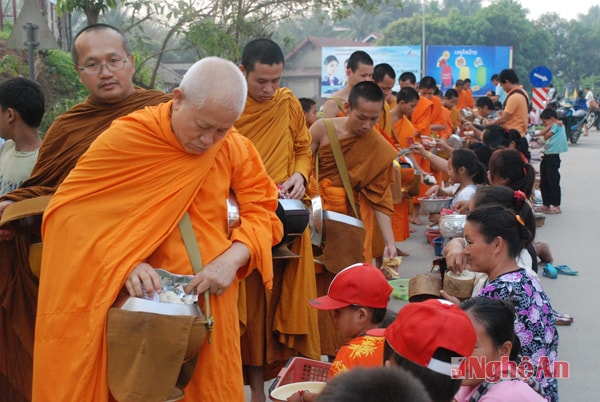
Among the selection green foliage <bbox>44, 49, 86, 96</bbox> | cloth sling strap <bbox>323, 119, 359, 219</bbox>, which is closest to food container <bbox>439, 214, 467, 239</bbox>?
cloth sling strap <bbox>323, 119, 359, 219</bbox>

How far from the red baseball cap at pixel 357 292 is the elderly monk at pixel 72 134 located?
1200 mm

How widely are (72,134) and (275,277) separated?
1547 mm

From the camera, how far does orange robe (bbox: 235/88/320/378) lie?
4562 mm

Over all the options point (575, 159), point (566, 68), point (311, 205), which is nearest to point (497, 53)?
point (575, 159)

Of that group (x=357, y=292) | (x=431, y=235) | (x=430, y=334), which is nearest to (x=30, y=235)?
(x=357, y=292)

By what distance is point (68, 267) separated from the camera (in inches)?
112

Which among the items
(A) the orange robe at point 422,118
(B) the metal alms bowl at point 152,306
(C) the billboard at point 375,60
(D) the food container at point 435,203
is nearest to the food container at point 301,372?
(B) the metal alms bowl at point 152,306

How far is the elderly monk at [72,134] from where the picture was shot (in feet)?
11.8

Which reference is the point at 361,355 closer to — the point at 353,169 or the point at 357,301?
the point at 357,301

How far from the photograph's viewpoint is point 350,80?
680cm

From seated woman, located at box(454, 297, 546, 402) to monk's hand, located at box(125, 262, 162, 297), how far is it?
114 cm

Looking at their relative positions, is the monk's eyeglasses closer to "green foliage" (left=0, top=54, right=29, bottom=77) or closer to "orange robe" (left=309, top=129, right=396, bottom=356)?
"orange robe" (left=309, top=129, right=396, bottom=356)

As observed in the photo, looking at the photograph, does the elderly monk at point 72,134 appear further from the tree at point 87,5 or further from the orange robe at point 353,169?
the tree at point 87,5

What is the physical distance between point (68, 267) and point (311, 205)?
211 centimetres
